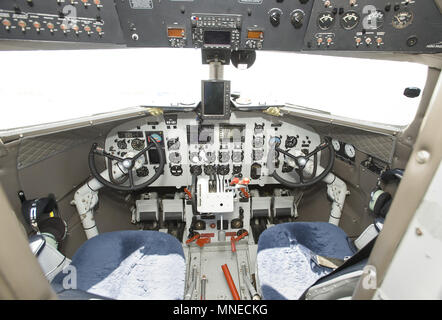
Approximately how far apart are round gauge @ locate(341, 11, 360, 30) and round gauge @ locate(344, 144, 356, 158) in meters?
1.04

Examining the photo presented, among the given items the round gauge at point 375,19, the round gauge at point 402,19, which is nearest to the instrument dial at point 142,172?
the round gauge at point 375,19

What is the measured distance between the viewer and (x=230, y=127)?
7.60ft

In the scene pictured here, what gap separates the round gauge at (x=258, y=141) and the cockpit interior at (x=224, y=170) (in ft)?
0.06

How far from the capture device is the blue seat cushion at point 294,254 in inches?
48.5

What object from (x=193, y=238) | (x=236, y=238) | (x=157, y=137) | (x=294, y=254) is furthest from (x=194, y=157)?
(x=294, y=254)

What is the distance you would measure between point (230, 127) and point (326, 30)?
1.16 meters

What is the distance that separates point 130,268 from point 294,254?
3.38ft

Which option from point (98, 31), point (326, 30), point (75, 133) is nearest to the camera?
point (98, 31)

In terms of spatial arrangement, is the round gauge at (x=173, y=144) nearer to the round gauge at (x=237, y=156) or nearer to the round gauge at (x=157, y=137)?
the round gauge at (x=157, y=137)

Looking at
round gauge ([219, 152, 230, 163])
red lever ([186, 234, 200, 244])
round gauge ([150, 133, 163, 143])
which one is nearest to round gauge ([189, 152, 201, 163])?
round gauge ([219, 152, 230, 163])

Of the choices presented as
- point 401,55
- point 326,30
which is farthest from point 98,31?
point 401,55

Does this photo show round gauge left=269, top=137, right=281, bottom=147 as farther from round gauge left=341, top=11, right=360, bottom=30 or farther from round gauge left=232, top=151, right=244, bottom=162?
round gauge left=341, top=11, right=360, bottom=30

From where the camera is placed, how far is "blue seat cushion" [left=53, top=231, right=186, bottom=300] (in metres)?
1.17
